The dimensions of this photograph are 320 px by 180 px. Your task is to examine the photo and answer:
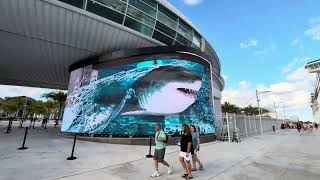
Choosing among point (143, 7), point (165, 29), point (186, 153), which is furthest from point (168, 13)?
point (186, 153)

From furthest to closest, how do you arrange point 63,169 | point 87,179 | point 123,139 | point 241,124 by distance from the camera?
point 241,124 → point 123,139 → point 63,169 → point 87,179

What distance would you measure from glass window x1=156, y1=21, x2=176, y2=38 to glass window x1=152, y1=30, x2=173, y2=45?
1.06 ft

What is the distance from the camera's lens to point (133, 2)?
1524 cm

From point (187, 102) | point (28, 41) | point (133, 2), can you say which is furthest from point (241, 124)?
point (28, 41)

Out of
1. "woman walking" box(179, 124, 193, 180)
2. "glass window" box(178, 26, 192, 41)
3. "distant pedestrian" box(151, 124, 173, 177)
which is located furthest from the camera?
"glass window" box(178, 26, 192, 41)

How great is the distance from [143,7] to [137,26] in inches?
61.6

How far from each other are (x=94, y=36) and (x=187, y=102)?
8.94 meters

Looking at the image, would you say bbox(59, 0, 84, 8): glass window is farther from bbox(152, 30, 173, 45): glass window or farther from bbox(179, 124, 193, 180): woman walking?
bbox(179, 124, 193, 180): woman walking

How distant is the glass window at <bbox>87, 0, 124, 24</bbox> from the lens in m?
13.7

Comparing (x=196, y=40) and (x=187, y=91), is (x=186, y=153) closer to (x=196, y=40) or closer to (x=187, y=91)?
(x=187, y=91)

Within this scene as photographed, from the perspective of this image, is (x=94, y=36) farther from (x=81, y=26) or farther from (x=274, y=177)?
(x=274, y=177)

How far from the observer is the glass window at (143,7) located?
15305 millimetres

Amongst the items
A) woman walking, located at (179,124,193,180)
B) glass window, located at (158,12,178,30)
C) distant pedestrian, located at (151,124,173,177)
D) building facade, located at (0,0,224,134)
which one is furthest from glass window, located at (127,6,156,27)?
woman walking, located at (179,124,193,180)

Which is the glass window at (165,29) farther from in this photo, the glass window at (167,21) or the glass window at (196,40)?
the glass window at (196,40)
